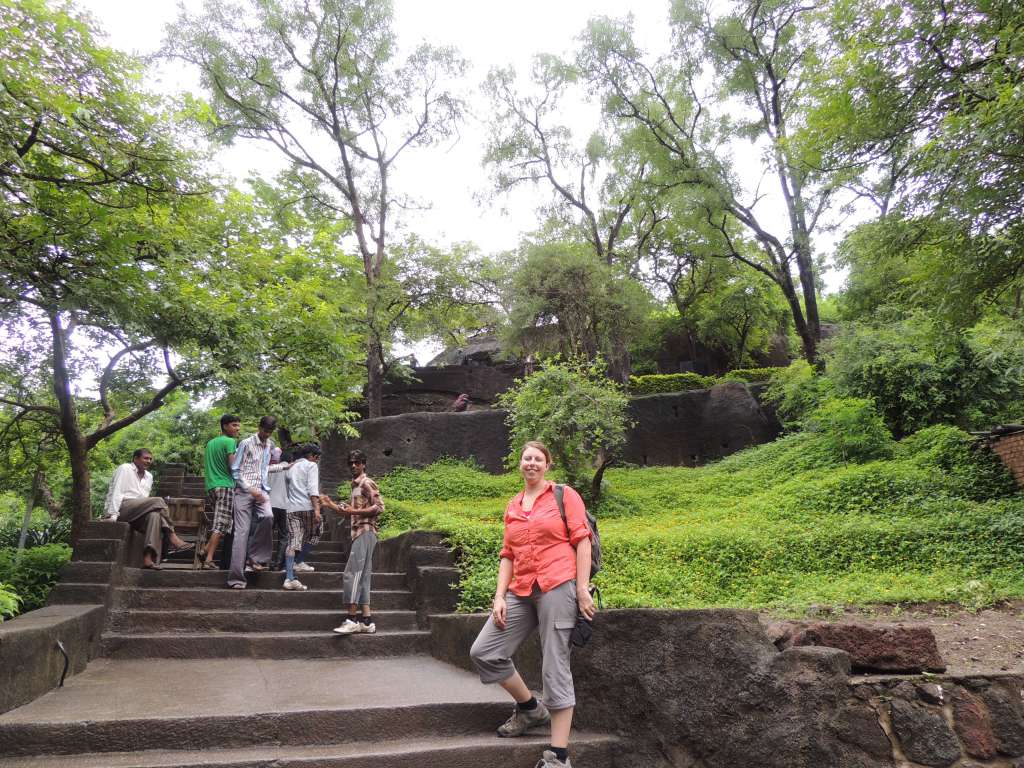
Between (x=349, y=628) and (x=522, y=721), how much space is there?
254cm

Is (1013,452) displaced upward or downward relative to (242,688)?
upward

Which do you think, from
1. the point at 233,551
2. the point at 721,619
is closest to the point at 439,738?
the point at 721,619

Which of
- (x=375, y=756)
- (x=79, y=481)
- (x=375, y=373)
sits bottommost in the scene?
(x=375, y=756)

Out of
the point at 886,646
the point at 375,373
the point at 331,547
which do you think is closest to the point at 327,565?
the point at 331,547

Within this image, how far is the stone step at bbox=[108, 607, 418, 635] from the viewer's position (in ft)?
18.7

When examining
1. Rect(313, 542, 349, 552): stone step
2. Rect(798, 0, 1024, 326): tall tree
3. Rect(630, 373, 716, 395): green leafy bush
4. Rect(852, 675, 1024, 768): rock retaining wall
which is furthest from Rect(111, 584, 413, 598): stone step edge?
Rect(630, 373, 716, 395): green leafy bush

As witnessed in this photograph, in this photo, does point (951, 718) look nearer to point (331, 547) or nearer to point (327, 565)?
point (327, 565)

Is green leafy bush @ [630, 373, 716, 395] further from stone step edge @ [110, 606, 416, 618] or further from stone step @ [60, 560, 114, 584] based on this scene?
stone step @ [60, 560, 114, 584]

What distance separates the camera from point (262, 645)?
5.51m

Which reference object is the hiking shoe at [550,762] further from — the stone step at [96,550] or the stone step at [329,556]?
the stone step at [329,556]

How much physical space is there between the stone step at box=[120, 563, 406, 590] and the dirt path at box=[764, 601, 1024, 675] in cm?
390

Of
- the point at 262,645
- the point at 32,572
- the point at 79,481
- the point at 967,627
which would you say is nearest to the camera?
the point at 262,645

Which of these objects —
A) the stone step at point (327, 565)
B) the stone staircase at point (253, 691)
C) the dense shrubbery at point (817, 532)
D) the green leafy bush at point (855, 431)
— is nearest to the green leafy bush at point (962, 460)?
the dense shrubbery at point (817, 532)

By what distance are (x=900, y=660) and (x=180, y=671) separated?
4893 millimetres
